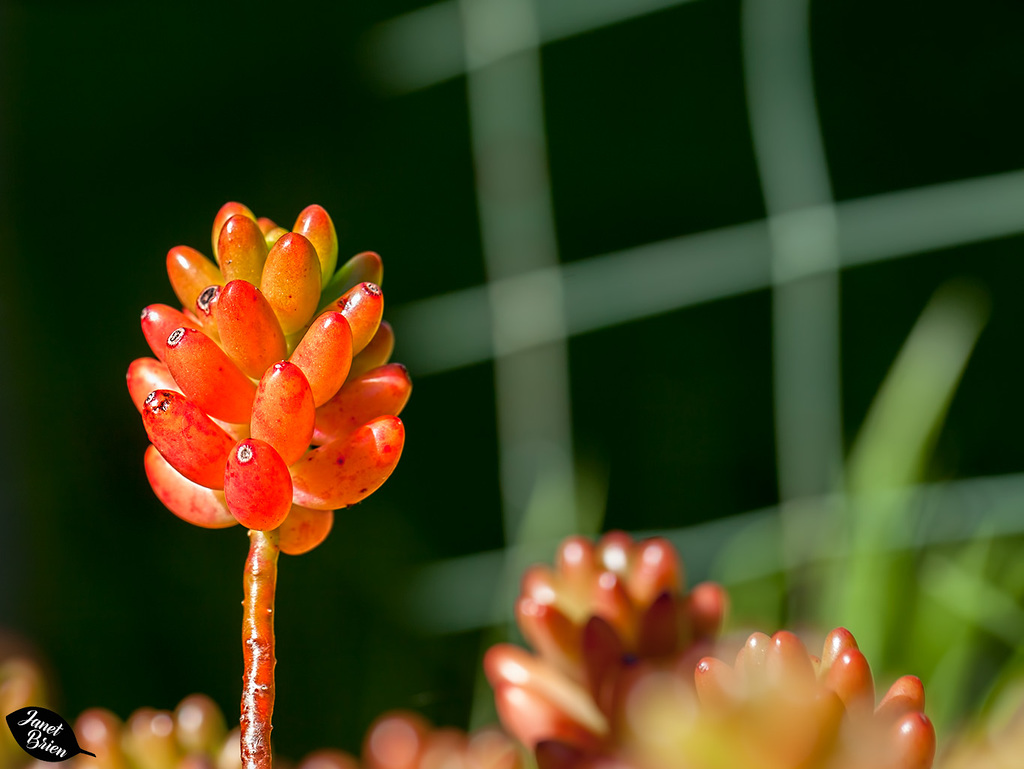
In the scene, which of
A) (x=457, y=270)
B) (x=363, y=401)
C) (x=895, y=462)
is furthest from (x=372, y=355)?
(x=457, y=270)

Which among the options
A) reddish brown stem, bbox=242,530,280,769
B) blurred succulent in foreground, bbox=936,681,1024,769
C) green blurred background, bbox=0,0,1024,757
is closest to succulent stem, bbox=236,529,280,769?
reddish brown stem, bbox=242,530,280,769

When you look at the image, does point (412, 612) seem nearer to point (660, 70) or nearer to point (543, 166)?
point (543, 166)

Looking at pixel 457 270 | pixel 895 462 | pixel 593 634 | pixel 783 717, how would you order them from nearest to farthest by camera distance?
1. pixel 783 717
2. pixel 593 634
3. pixel 895 462
4. pixel 457 270

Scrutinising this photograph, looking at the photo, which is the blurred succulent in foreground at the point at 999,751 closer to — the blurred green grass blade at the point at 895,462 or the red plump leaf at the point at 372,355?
the red plump leaf at the point at 372,355

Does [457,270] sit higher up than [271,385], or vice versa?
[457,270]

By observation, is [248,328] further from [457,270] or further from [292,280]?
[457,270]

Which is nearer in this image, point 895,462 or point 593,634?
point 593,634

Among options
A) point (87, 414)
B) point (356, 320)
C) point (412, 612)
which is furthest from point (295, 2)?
point (356, 320)

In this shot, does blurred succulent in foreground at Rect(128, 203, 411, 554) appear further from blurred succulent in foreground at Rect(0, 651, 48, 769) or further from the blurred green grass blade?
the blurred green grass blade

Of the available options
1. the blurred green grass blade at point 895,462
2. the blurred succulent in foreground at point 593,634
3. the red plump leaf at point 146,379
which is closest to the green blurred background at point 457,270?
the blurred green grass blade at point 895,462
